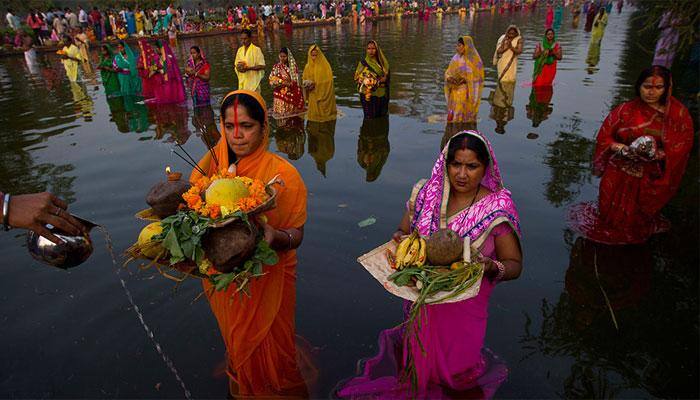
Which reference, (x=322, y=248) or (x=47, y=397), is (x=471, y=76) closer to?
(x=322, y=248)

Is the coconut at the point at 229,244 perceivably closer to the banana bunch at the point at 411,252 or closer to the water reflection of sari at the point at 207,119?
the banana bunch at the point at 411,252

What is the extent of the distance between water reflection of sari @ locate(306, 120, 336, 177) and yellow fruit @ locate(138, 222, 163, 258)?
5254 millimetres

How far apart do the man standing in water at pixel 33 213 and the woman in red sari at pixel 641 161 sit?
4958 millimetres

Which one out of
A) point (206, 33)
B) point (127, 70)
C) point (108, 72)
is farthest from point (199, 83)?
point (206, 33)

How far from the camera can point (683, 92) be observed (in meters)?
12.1

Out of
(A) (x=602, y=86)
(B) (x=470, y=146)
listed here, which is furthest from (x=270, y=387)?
(A) (x=602, y=86)

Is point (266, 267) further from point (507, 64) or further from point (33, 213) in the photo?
point (507, 64)

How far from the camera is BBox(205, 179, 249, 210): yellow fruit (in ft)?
7.04

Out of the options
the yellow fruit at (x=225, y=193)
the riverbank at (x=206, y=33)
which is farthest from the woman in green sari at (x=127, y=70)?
the riverbank at (x=206, y=33)

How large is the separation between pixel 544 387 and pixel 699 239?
3.26 m

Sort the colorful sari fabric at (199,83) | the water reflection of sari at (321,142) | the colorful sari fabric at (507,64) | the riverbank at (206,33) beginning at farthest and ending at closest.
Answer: the riverbank at (206,33) < the colorful sari fabric at (507,64) < the colorful sari fabric at (199,83) < the water reflection of sari at (321,142)

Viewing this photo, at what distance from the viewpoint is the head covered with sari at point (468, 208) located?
2619 millimetres

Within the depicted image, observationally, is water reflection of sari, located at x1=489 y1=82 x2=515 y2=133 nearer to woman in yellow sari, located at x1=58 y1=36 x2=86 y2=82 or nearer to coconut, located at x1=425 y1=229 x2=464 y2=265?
coconut, located at x1=425 y1=229 x2=464 y2=265

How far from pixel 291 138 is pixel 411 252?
7506 millimetres
